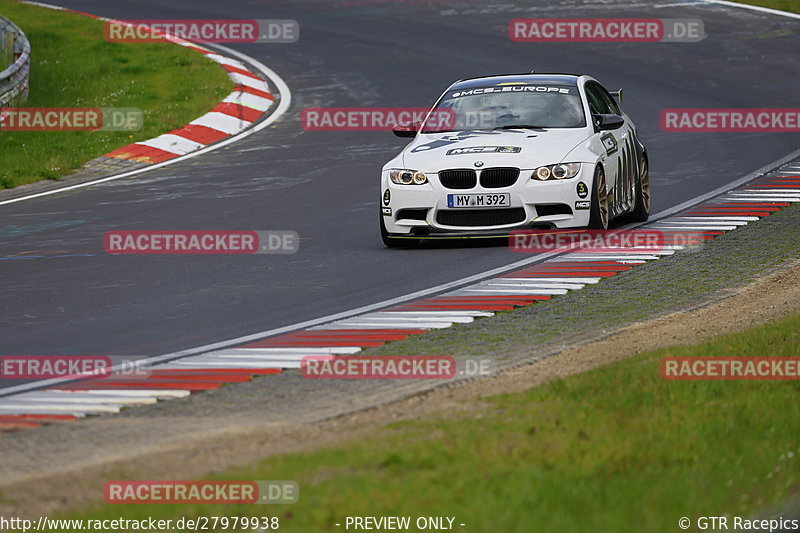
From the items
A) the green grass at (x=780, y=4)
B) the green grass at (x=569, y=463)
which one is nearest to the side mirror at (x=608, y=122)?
the green grass at (x=569, y=463)

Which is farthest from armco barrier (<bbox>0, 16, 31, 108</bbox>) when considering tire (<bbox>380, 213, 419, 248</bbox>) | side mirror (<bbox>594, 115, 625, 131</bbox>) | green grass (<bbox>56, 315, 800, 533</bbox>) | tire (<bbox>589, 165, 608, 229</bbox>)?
green grass (<bbox>56, 315, 800, 533</bbox>)

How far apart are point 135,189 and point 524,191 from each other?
674cm

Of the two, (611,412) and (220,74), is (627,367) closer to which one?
(611,412)

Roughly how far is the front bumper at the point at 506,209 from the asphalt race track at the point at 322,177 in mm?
256

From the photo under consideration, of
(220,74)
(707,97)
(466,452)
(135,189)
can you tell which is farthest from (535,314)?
(220,74)

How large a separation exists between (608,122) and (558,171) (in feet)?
3.19

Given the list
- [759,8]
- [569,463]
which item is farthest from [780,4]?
[569,463]

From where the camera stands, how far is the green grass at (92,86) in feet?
68.1

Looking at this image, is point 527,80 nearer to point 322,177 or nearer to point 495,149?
point 495,149

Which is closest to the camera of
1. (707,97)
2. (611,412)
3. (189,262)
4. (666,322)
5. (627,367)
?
(611,412)

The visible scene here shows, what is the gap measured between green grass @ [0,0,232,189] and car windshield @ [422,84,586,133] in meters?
7.07

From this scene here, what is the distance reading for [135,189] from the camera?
18.3 m

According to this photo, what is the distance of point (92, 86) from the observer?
82.5 ft

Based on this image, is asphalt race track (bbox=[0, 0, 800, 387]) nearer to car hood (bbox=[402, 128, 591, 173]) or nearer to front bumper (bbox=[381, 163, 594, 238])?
front bumper (bbox=[381, 163, 594, 238])
